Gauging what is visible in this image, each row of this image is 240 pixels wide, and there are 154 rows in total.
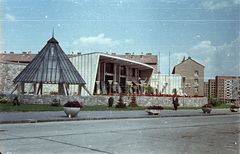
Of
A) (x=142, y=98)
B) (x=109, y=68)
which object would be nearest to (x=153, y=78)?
(x=109, y=68)

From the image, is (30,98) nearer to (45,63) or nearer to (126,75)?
(45,63)

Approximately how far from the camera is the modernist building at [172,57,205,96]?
80.4m

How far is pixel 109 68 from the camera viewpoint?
62594 mm

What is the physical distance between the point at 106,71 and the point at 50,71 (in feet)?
81.9

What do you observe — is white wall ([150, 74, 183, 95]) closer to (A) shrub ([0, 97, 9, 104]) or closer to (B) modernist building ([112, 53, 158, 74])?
(B) modernist building ([112, 53, 158, 74])

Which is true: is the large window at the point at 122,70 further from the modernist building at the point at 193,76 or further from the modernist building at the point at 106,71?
the modernist building at the point at 193,76

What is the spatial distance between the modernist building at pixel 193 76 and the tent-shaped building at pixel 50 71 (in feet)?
158

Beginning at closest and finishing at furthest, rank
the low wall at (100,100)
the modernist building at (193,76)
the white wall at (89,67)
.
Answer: the low wall at (100,100) → the white wall at (89,67) → the modernist building at (193,76)

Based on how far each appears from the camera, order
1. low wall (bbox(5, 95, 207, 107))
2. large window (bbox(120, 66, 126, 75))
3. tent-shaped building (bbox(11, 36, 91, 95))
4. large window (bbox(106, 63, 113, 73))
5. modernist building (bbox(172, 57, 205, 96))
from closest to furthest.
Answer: low wall (bbox(5, 95, 207, 107))
tent-shaped building (bbox(11, 36, 91, 95))
large window (bbox(106, 63, 113, 73))
large window (bbox(120, 66, 126, 75))
modernist building (bbox(172, 57, 205, 96))

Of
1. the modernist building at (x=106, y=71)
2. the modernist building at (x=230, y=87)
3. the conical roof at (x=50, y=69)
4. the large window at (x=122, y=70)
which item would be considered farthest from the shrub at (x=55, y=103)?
the large window at (x=122, y=70)

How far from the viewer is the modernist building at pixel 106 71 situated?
50.9 meters

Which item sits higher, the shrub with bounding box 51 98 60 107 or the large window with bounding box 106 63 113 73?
the large window with bounding box 106 63 113 73

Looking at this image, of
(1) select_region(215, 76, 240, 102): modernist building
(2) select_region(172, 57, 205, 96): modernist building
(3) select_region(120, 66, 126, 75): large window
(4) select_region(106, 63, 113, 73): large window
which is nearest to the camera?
(1) select_region(215, 76, 240, 102): modernist building

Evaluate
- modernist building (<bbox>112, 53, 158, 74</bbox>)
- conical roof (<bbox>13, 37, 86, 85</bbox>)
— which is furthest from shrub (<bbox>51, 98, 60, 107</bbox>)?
modernist building (<bbox>112, 53, 158, 74</bbox>)
